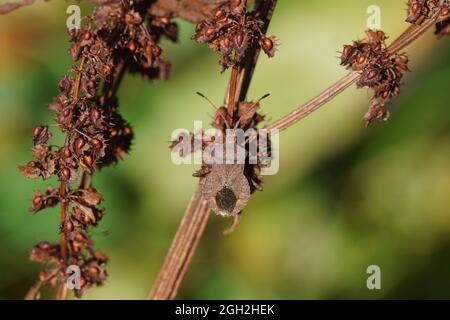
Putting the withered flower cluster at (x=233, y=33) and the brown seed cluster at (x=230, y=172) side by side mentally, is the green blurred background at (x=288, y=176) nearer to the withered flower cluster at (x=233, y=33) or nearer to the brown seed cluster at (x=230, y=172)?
the brown seed cluster at (x=230, y=172)

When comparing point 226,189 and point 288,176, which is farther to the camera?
point 288,176

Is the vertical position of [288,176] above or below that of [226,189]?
above

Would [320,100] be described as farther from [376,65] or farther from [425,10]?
[425,10]

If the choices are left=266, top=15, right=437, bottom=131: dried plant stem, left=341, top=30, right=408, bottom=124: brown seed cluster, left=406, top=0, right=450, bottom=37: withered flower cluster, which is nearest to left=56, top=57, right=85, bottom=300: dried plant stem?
left=266, top=15, right=437, bottom=131: dried plant stem

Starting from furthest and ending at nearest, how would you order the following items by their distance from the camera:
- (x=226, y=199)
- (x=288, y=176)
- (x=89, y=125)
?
1. (x=288, y=176)
2. (x=226, y=199)
3. (x=89, y=125)

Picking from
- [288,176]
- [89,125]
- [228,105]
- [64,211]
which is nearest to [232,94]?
[228,105]

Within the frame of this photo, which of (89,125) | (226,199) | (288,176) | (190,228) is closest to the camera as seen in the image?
(89,125)
